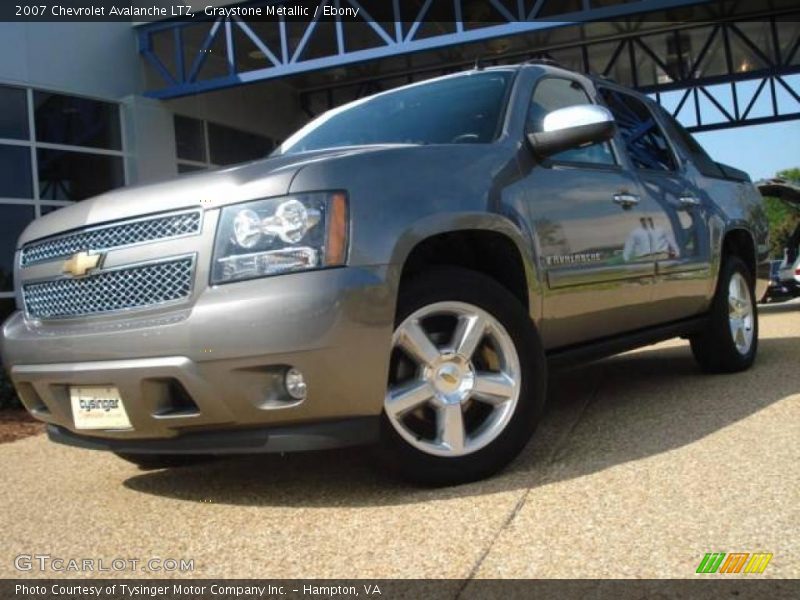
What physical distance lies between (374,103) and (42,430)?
3.83 metres

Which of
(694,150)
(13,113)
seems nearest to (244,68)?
Result: (13,113)

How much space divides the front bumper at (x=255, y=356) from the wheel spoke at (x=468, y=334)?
0.36 metres

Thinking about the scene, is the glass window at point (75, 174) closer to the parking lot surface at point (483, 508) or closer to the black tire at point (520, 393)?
the parking lot surface at point (483, 508)

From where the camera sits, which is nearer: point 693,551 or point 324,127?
point 693,551

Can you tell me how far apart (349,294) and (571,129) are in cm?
145

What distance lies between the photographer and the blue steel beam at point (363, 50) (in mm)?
11422

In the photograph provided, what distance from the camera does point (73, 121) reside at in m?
12.3

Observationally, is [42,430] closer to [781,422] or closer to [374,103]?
[374,103]

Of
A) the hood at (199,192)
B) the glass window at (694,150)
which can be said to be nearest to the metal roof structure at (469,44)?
the glass window at (694,150)

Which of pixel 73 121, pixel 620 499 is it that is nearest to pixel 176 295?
pixel 620 499

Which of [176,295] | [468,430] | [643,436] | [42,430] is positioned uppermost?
[176,295]

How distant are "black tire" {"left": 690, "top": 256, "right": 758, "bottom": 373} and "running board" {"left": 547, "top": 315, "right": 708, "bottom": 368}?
0.35 ft

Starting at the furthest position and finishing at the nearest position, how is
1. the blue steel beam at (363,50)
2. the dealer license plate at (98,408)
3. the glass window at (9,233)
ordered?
the blue steel beam at (363,50) → the glass window at (9,233) → the dealer license plate at (98,408)

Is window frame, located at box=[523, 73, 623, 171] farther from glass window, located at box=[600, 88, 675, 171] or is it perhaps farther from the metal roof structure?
the metal roof structure
